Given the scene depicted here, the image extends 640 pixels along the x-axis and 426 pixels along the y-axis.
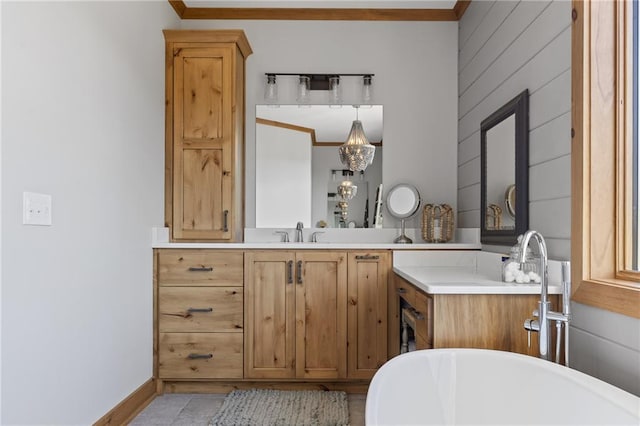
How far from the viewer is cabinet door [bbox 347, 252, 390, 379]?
291 cm

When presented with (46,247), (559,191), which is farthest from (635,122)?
(46,247)

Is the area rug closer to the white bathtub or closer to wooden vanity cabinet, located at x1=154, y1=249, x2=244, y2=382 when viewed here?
wooden vanity cabinet, located at x1=154, y1=249, x2=244, y2=382

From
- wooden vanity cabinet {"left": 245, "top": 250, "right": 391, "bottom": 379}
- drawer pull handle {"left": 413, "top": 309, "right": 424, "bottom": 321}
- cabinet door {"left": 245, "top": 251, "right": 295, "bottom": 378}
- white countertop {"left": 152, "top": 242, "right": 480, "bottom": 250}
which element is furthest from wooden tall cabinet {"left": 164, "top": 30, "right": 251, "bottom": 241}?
drawer pull handle {"left": 413, "top": 309, "right": 424, "bottom": 321}

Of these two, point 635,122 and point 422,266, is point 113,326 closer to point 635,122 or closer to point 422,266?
point 422,266

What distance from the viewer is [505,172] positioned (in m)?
2.45

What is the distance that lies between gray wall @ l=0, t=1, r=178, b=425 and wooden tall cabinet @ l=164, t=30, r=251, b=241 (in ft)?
0.54

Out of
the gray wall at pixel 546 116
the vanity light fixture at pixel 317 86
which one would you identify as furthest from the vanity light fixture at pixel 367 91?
the gray wall at pixel 546 116

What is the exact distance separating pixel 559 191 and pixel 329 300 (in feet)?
5.05

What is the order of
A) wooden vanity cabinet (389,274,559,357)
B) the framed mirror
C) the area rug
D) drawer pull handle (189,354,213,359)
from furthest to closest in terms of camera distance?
1. drawer pull handle (189,354,213,359)
2. the area rug
3. the framed mirror
4. wooden vanity cabinet (389,274,559,357)

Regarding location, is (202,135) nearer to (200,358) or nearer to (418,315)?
(200,358)

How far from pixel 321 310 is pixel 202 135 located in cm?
142

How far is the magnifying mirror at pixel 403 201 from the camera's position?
133 inches

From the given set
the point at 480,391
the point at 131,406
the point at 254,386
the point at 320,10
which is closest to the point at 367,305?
the point at 254,386

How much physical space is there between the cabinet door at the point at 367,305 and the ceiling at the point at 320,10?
71.1 inches
